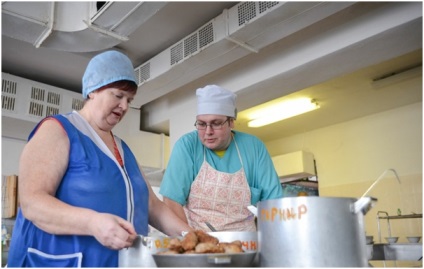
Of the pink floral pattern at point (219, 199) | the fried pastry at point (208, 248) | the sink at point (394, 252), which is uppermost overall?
the pink floral pattern at point (219, 199)

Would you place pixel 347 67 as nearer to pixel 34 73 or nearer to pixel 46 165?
pixel 46 165

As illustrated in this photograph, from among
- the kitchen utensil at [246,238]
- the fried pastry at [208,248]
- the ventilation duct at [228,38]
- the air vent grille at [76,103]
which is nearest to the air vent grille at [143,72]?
the ventilation duct at [228,38]

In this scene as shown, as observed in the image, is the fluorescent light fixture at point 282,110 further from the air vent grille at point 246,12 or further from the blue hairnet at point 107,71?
the blue hairnet at point 107,71

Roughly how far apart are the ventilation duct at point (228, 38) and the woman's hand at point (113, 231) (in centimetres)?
158

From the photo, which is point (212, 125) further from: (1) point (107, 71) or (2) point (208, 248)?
(2) point (208, 248)

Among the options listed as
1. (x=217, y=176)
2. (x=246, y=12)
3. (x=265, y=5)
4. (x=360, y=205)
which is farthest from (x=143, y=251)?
(x=246, y=12)

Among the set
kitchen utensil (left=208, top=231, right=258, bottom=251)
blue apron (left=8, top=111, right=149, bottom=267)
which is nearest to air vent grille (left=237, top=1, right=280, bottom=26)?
blue apron (left=8, top=111, right=149, bottom=267)

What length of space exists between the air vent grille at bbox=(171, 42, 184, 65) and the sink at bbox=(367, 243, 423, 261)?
6.34ft

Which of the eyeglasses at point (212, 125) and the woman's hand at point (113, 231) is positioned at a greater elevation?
the eyeglasses at point (212, 125)

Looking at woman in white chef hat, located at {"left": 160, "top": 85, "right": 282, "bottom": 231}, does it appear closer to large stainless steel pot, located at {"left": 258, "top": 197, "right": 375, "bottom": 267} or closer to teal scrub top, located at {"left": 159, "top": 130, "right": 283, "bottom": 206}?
teal scrub top, located at {"left": 159, "top": 130, "right": 283, "bottom": 206}

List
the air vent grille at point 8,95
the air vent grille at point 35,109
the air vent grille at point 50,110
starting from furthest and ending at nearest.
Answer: the air vent grille at point 50,110, the air vent grille at point 35,109, the air vent grille at point 8,95

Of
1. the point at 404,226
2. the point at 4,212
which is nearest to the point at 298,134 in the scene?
the point at 404,226

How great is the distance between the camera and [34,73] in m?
3.55

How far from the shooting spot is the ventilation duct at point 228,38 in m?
2.14
